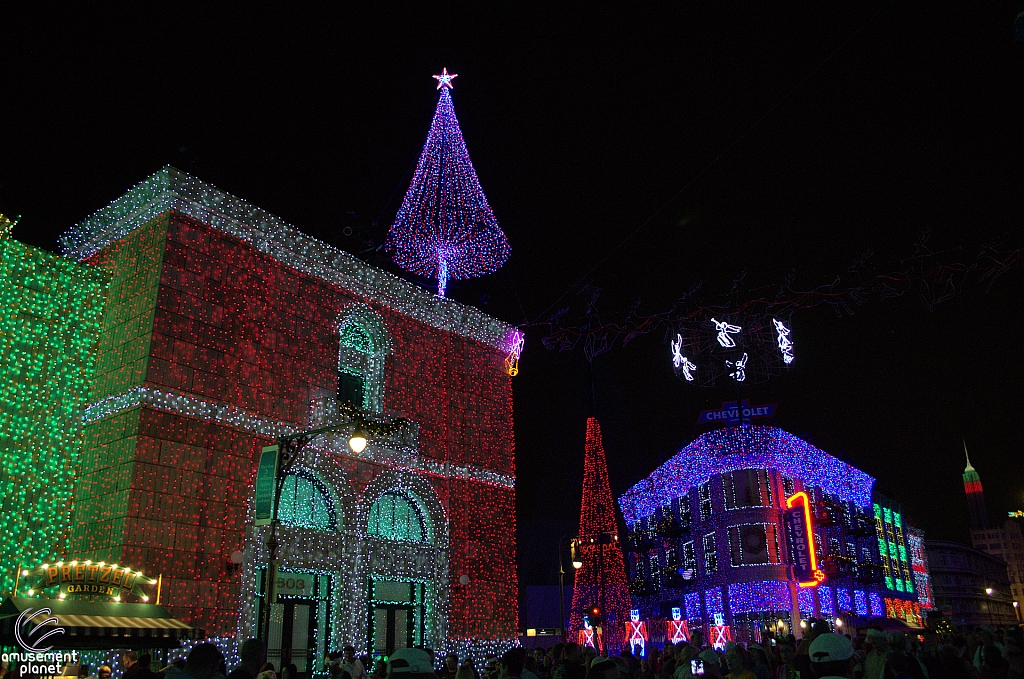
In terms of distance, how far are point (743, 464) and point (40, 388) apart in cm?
3765

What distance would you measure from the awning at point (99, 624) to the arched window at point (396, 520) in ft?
22.2

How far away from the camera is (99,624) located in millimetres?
13477

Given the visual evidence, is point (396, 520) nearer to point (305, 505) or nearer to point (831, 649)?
point (305, 505)

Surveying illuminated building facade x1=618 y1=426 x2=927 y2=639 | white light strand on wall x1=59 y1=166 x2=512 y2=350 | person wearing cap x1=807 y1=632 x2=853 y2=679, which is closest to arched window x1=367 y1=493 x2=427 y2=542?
white light strand on wall x1=59 y1=166 x2=512 y2=350

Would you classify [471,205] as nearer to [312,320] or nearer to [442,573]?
[312,320]

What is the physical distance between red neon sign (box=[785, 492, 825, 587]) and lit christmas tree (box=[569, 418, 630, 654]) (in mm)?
16568

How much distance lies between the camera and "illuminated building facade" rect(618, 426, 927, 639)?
43.4 m

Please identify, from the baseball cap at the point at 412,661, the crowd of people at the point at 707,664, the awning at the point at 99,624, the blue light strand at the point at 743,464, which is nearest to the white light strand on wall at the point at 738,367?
the crowd of people at the point at 707,664

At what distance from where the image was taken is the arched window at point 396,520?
847 inches

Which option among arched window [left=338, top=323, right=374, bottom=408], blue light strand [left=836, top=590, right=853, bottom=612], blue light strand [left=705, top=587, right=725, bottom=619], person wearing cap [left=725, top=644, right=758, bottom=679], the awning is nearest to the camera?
person wearing cap [left=725, top=644, right=758, bottom=679]

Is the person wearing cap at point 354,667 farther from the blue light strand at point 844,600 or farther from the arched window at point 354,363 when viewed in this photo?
the blue light strand at point 844,600

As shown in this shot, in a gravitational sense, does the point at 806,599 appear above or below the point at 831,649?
above

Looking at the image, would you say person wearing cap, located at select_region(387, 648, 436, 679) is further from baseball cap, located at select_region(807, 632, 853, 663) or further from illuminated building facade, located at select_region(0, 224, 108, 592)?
illuminated building facade, located at select_region(0, 224, 108, 592)

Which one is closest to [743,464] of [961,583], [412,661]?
[412,661]
